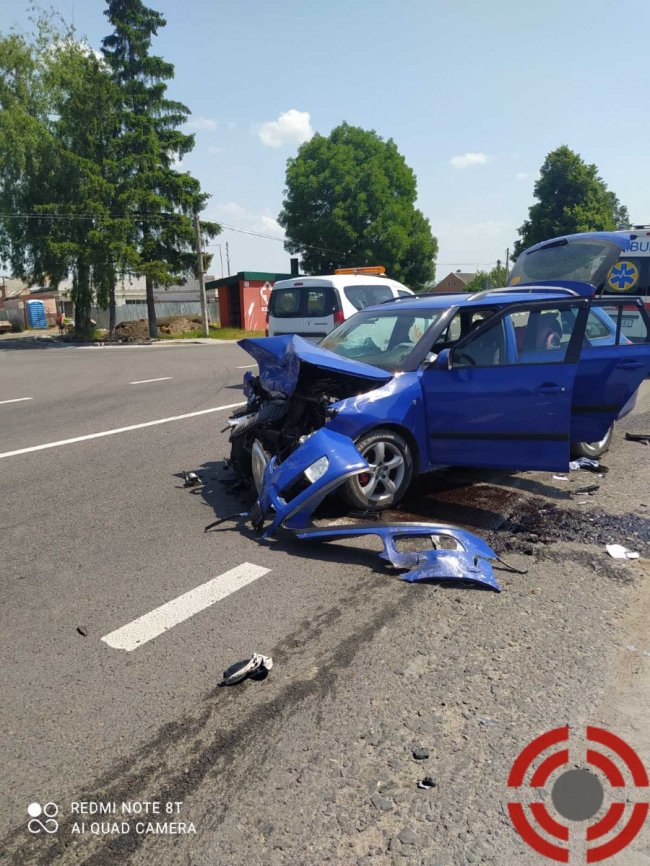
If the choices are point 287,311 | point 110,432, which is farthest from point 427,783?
point 287,311

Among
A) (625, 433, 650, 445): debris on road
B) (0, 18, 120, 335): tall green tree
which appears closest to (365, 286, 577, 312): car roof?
(625, 433, 650, 445): debris on road

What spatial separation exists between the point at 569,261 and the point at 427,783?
9.96m

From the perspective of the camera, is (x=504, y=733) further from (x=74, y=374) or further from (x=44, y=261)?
(x=44, y=261)

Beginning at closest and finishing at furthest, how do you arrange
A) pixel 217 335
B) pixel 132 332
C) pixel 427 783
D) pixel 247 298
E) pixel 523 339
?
pixel 427 783 → pixel 523 339 → pixel 217 335 → pixel 132 332 → pixel 247 298

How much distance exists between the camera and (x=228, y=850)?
6.56 feet

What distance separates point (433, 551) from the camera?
3.94 m

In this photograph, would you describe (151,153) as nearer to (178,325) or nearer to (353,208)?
(178,325)

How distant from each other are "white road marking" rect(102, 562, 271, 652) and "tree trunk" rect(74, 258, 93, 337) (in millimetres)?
32334

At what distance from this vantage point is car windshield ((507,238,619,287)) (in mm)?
10016

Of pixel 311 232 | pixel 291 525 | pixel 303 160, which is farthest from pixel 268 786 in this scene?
pixel 303 160

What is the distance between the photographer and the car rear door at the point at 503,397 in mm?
4805

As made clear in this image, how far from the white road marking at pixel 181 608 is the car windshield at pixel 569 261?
7318 mm

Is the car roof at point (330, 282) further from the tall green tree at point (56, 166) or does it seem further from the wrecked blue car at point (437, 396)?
the tall green tree at point (56, 166)

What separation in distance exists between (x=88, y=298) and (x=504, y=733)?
3638 centimetres
